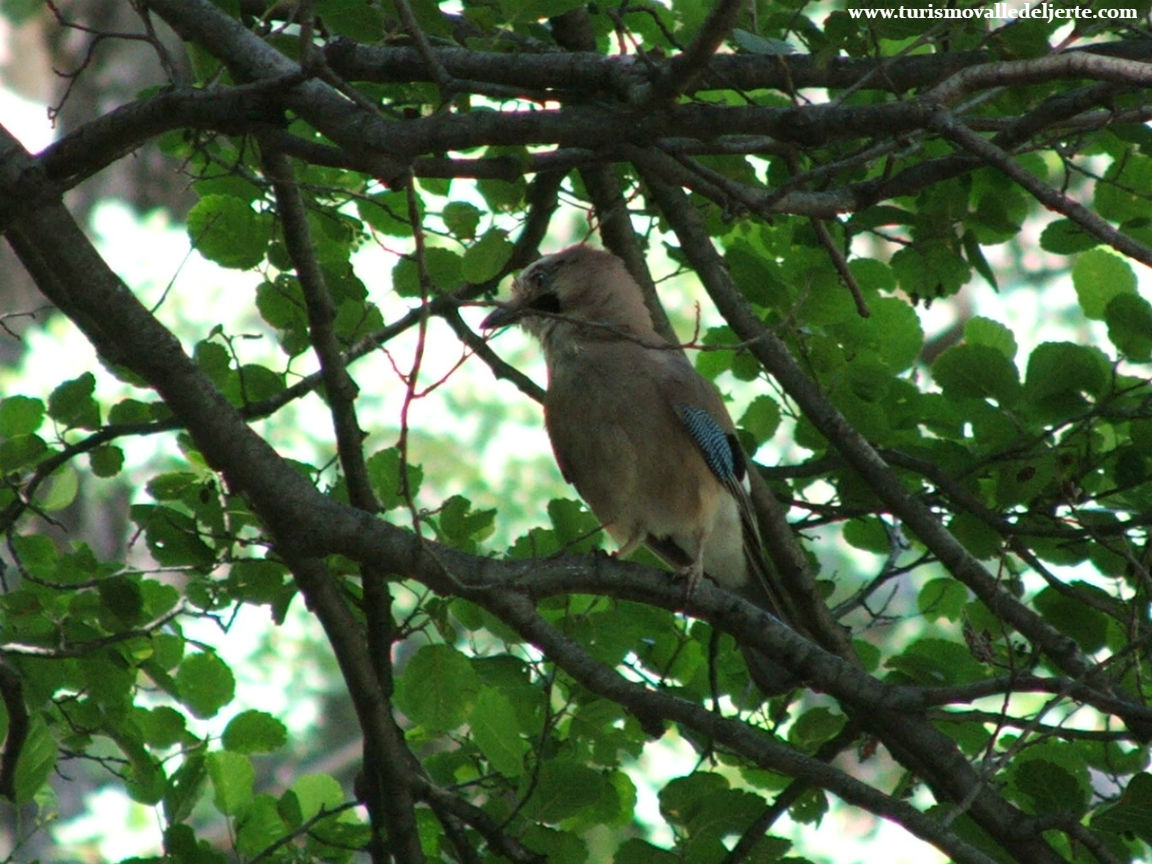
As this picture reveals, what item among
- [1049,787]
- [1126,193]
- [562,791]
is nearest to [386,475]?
[562,791]

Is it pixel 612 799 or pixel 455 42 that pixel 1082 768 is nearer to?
pixel 612 799

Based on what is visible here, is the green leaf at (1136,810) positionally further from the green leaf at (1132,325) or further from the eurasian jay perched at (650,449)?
the eurasian jay perched at (650,449)

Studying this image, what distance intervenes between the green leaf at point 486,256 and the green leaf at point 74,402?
988mm

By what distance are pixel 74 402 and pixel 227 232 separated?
1.92 feet

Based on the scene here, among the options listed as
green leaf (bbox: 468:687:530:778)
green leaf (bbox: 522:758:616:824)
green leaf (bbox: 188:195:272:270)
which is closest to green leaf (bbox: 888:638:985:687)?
green leaf (bbox: 522:758:616:824)

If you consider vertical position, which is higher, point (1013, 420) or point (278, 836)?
point (1013, 420)

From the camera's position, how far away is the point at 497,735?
3424 mm

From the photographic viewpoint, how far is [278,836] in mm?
3555

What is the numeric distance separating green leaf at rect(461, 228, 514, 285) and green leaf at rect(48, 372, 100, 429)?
99 cm

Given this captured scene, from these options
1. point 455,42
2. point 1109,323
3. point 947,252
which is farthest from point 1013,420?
point 455,42

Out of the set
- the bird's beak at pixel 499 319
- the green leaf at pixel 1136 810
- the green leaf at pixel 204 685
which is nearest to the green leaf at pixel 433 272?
the bird's beak at pixel 499 319

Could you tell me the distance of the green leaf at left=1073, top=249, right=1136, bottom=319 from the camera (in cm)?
380

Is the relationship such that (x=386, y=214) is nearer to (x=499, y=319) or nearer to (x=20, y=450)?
(x=499, y=319)

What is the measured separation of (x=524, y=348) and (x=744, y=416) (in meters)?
10.9
